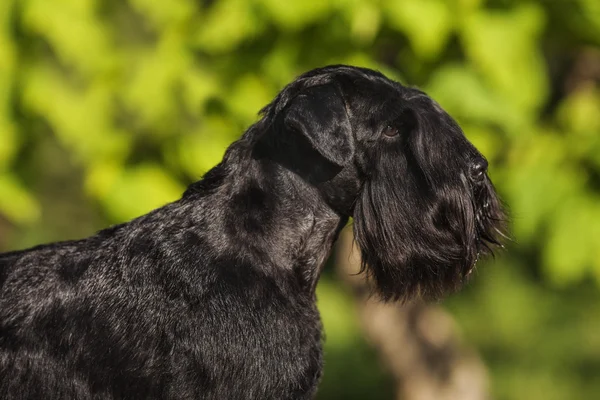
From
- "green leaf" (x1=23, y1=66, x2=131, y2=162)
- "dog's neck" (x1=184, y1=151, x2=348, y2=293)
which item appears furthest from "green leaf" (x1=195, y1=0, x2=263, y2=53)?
"dog's neck" (x1=184, y1=151, x2=348, y2=293)

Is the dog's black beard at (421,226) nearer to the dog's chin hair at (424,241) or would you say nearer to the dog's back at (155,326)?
the dog's chin hair at (424,241)

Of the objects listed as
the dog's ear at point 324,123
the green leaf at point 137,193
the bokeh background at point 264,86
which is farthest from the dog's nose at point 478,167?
the green leaf at point 137,193

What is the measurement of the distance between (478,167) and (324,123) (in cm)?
62

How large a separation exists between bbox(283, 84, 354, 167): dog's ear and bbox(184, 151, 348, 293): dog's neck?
21 centimetres

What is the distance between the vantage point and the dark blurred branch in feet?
23.5

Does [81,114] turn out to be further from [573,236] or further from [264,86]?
[573,236]

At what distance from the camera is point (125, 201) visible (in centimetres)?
569

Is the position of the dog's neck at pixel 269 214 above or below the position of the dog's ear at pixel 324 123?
below

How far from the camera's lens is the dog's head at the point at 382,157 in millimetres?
3512

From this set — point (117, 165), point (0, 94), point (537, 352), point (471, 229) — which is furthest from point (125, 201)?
point (537, 352)

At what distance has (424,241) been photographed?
3.81 metres

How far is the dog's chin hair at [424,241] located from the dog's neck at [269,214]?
18 cm

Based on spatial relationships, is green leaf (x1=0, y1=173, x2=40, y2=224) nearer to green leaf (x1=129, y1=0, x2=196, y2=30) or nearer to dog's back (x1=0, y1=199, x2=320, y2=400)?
green leaf (x1=129, y1=0, x2=196, y2=30)

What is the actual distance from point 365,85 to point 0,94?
9.56ft
